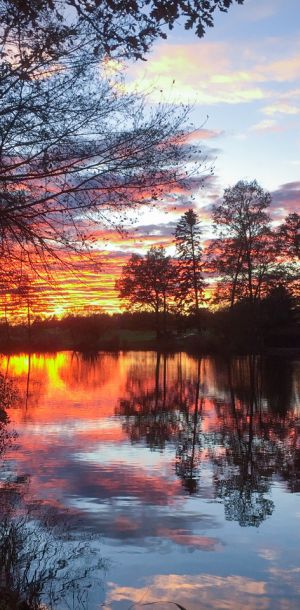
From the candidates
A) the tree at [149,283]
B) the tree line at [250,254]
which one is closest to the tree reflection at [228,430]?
the tree line at [250,254]

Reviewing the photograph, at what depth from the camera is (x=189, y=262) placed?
6359cm

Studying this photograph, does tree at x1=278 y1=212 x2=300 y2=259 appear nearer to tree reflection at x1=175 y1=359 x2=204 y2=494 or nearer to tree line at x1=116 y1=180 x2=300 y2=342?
tree line at x1=116 y1=180 x2=300 y2=342

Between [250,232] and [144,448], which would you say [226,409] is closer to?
[144,448]

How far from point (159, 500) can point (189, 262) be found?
5437 centimetres

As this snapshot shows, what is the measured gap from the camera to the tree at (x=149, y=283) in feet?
223

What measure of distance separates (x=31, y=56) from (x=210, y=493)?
6.93 meters

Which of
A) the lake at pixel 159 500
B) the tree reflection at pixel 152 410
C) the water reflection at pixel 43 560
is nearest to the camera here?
the water reflection at pixel 43 560

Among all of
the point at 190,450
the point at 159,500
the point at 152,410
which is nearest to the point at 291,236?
the point at 152,410

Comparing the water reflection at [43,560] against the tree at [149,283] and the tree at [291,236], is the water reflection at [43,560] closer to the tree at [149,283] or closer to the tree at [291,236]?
the tree at [291,236]

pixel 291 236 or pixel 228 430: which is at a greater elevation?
pixel 291 236

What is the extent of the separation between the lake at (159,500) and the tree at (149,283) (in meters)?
46.5

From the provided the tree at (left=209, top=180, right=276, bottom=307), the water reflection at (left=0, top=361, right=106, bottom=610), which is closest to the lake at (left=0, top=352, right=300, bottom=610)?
the water reflection at (left=0, top=361, right=106, bottom=610)

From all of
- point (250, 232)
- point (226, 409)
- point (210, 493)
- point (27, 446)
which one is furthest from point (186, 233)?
point (210, 493)

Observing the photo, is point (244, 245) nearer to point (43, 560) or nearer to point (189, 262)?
point (189, 262)
